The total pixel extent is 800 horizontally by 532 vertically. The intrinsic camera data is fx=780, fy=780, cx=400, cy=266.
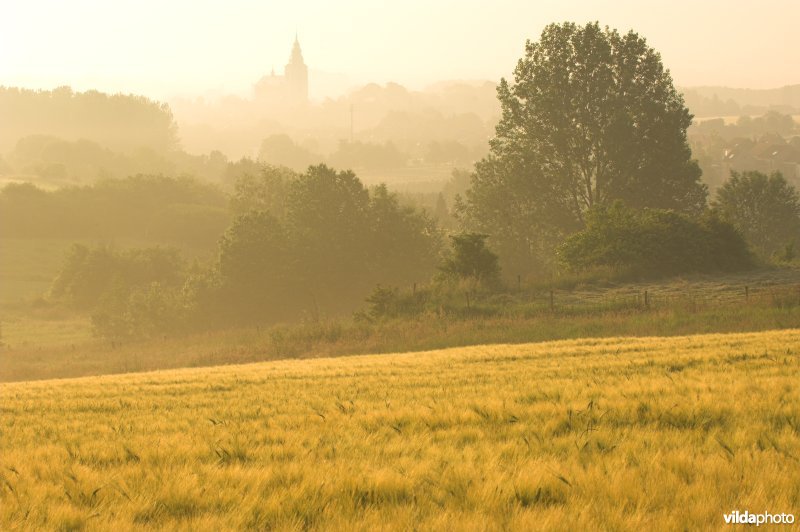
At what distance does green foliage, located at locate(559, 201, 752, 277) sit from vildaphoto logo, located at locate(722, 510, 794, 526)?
144 ft

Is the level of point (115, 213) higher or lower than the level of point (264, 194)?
higher

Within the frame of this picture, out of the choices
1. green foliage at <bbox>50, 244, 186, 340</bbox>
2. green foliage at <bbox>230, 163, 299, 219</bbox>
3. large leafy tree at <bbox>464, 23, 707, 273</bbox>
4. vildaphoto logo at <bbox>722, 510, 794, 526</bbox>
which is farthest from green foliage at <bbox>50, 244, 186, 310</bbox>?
vildaphoto logo at <bbox>722, 510, 794, 526</bbox>

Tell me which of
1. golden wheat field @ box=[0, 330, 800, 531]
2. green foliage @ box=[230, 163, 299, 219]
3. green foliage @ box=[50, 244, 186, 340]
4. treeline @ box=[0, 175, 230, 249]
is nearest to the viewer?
golden wheat field @ box=[0, 330, 800, 531]

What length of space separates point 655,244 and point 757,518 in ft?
147

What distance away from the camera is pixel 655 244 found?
4784cm

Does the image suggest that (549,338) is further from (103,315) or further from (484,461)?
(103,315)

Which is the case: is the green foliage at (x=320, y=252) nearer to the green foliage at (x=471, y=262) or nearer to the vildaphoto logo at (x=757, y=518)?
the green foliage at (x=471, y=262)

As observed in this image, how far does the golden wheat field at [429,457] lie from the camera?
5.44 m

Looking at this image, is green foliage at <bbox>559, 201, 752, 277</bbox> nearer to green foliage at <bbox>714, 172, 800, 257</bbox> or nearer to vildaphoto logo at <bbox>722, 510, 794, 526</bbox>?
green foliage at <bbox>714, 172, 800, 257</bbox>

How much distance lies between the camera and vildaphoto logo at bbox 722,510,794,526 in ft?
16.3

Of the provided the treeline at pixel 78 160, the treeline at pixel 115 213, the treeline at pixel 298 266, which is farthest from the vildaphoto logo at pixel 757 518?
the treeline at pixel 78 160

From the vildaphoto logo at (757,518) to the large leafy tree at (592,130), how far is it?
59762 mm

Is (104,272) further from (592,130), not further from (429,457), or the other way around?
(429,457)

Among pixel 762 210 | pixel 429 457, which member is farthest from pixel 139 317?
pixel 762 210
